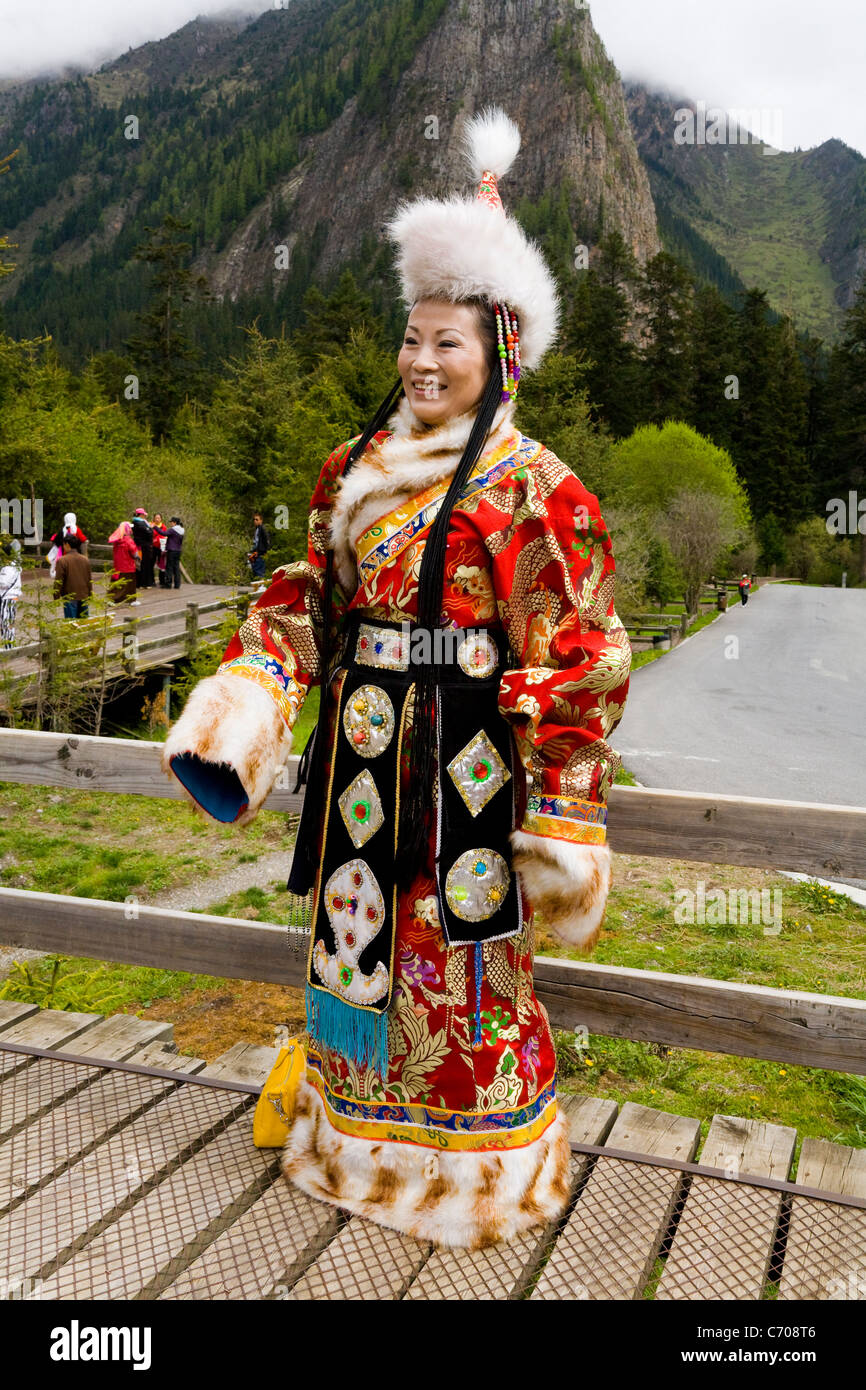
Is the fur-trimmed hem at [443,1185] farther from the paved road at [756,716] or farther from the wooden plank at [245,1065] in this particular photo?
the paved road at [756,716]

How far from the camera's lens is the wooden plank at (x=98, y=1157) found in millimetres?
2352

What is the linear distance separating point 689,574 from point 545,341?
34.3 m

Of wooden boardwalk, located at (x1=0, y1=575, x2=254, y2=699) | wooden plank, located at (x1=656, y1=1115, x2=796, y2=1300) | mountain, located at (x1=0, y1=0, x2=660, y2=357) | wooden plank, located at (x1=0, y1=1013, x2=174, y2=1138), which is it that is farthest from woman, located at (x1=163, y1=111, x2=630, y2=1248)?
mountain, located at (x1=0, y1=0, x2=660, y2=357)

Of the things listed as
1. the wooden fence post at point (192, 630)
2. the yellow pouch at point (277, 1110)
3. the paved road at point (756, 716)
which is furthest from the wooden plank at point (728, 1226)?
the wooden fence post at point (192, 630)

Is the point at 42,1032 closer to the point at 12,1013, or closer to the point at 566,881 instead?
the point at 12,1013

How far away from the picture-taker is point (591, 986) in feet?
9.44

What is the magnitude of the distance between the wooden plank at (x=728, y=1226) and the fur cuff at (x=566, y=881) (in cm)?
76

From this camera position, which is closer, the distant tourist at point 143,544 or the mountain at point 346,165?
the distant tourist at point 143,544

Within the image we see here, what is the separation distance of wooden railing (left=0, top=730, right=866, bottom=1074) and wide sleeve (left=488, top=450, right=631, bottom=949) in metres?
0.60

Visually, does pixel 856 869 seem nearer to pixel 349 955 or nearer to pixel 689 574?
pixel 349 955

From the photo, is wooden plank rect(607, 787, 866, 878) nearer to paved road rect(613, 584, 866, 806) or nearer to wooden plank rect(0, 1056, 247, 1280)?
wooden plank rect(0, 1056, 247, 1280)

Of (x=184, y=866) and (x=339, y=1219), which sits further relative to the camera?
(x=184, y=866)

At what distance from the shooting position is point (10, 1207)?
2.46 m

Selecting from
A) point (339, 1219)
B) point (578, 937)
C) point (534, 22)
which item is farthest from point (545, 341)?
point (534, 22)
